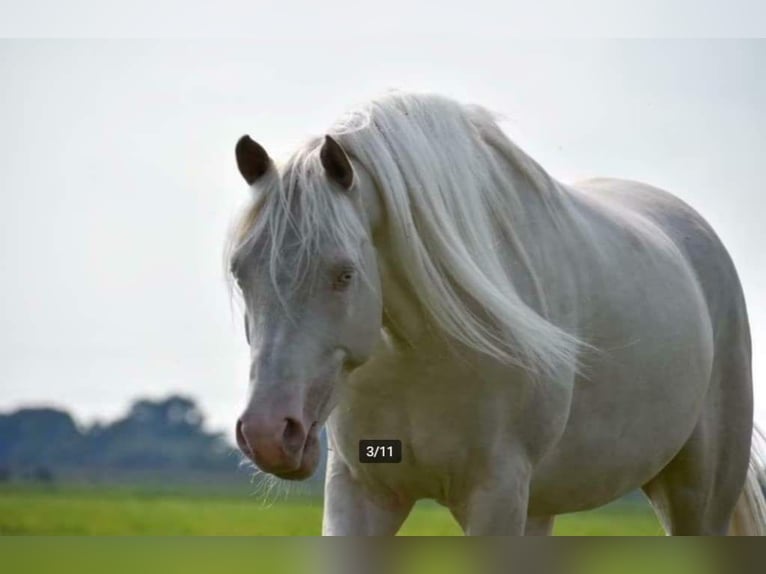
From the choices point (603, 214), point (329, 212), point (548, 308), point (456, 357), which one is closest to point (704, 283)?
point (603, 214)

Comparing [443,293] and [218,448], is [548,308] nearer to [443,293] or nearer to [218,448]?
[443,293]

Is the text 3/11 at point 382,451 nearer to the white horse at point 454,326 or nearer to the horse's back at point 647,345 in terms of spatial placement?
the white horse at point 454,326

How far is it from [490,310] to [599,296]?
498 mm

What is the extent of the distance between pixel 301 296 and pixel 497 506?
0.62m

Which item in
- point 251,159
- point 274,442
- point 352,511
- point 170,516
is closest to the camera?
point 274,442

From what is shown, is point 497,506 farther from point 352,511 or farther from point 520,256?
point 520,256

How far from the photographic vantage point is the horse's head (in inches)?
107

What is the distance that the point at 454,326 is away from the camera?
3.01 metres

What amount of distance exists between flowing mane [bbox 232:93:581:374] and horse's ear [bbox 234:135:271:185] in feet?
0.09

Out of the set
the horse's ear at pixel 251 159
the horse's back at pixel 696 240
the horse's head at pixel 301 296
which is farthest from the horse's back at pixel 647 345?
the horse's ear at pixel 251 159

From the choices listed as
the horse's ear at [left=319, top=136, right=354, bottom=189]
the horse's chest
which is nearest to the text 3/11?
A: the horse's chest

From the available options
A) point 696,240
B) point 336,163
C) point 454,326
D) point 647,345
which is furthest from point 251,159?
point 696,240

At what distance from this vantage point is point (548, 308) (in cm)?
328

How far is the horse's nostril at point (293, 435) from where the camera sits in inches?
107
